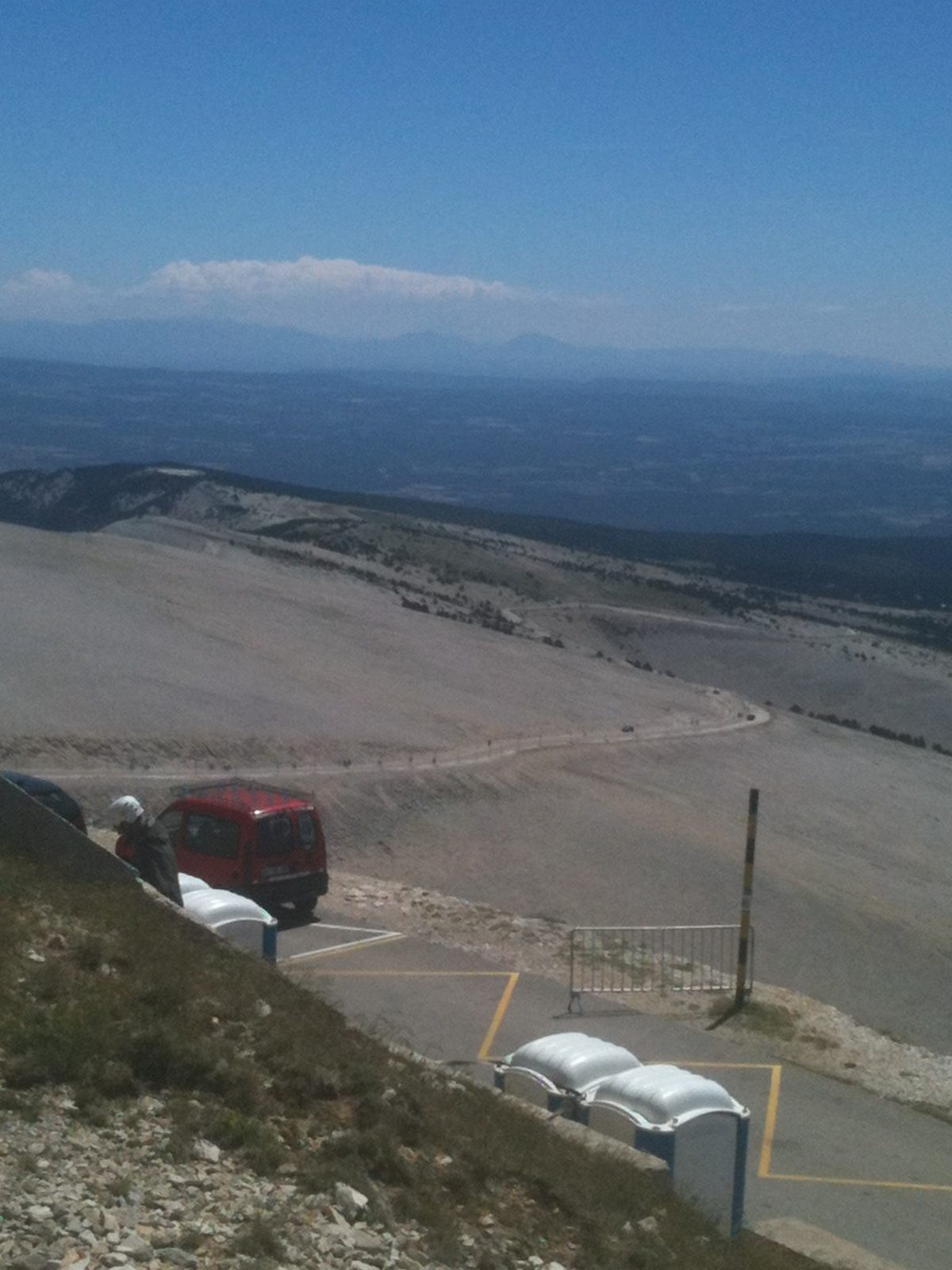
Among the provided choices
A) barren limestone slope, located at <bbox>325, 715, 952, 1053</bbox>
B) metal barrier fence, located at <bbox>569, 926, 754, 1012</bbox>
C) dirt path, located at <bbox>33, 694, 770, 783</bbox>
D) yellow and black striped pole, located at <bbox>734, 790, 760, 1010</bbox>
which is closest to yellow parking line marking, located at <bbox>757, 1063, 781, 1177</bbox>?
yellow and black striped pole, located at <bbox>734, 790, 760, 1010</bbox>

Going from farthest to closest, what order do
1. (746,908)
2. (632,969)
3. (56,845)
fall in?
(632,969), (746,908), (56,845)

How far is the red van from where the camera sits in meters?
14.0

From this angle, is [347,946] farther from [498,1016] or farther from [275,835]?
[498,1016]

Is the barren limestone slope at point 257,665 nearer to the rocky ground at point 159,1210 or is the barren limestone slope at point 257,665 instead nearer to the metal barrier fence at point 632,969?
the metal barrier fence at point 632,969

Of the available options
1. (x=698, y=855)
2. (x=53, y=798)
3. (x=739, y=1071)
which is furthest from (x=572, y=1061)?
(x=698, y=855)

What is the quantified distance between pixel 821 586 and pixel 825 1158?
254 feet

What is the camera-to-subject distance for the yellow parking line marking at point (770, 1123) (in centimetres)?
972

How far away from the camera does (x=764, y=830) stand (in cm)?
2698

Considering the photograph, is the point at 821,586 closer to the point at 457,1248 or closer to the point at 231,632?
the point at 231,632

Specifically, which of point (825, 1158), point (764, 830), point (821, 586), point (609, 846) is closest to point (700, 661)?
point (764, 830)

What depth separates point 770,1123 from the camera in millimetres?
10578

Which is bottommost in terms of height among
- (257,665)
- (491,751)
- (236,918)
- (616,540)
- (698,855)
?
(616,540)

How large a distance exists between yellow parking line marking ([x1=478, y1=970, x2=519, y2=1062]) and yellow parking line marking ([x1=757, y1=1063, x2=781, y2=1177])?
1986mm

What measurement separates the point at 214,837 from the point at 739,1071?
5289 mm
